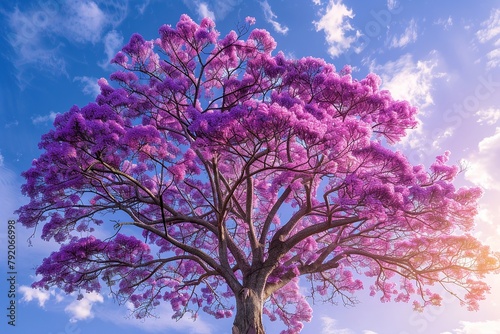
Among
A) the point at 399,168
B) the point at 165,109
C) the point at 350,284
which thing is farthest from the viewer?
the point at 350,284

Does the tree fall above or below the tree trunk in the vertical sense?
above

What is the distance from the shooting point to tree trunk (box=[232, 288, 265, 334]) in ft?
30.3

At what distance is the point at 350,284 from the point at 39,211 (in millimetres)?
10059

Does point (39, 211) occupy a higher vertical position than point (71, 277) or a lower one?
higher

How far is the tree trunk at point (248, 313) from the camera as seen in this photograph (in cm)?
925

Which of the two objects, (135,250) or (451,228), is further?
(135,250)

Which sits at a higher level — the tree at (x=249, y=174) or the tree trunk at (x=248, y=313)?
the tree at (x=249, y=174)

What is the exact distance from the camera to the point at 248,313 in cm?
943

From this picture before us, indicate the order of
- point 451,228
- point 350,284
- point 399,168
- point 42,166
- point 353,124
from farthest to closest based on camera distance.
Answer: point 350,284 < point 42,166 < point 451,228 < point 399,168 < point 353,124

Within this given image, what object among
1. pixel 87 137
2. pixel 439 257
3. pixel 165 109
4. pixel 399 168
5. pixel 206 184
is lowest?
pixel 439 257

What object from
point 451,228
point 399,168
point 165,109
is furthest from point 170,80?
point 451,228

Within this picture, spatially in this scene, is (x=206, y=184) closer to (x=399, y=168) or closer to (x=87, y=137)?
(x=87, y=137)

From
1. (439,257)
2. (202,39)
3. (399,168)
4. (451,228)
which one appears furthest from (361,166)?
(202,39)

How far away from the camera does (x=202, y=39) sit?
1162 cm
